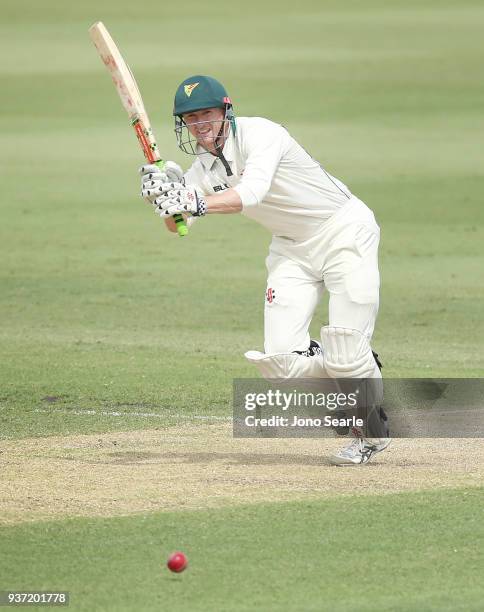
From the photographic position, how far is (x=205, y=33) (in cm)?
3775

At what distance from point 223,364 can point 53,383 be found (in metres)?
1.63

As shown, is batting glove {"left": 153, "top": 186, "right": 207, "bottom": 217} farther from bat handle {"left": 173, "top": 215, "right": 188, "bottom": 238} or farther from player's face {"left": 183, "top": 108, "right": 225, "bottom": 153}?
player's face {"left": 183, "top": 108, "right": 225, "bottom": 153}

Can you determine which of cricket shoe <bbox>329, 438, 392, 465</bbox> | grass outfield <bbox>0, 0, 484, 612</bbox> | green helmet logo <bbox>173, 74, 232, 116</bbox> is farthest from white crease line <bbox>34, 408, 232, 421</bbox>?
green helmet logo <bbox>173, 74, 232, 116</bbox>

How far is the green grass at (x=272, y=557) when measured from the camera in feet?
18.5

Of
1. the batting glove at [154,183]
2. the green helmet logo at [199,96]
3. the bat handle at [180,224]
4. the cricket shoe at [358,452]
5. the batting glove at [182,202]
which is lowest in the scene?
the cricket shoe at [358,452]

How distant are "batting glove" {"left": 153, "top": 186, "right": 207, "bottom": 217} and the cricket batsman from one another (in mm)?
153

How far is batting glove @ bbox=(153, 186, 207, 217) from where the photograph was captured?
7.38 m

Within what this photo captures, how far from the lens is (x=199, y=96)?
25.3 feet

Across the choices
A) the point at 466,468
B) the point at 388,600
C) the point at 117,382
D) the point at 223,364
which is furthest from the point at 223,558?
the point at 223,364

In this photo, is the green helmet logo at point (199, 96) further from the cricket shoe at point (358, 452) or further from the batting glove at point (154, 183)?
the cricket shoe at point (358, 452)

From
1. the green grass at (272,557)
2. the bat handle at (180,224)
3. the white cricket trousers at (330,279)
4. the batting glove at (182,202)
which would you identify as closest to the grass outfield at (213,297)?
the green grass at (272,557)

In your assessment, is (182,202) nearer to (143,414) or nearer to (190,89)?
(190,89)

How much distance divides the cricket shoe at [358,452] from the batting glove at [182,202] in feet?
5.42

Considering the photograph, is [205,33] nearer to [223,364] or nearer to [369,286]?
[223,364]
